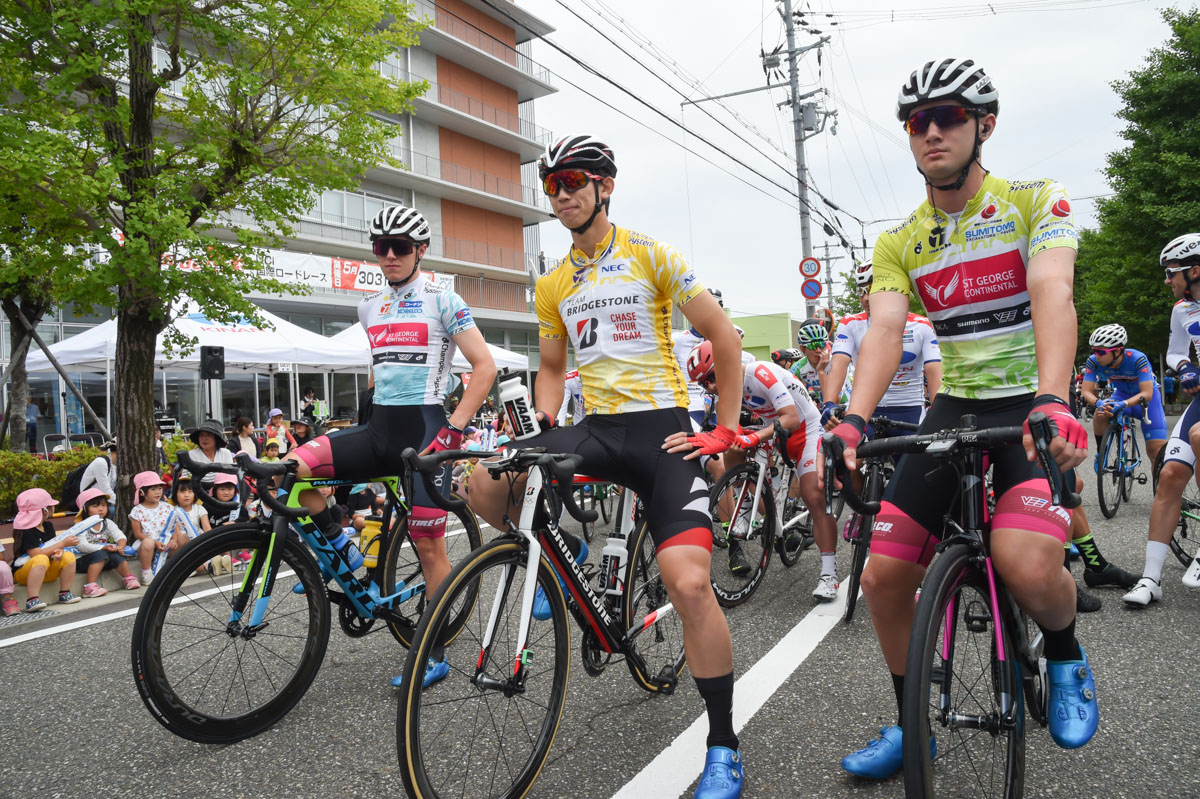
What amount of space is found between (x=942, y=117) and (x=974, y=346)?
2.48 feet

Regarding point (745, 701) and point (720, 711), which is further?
point (745, 701)

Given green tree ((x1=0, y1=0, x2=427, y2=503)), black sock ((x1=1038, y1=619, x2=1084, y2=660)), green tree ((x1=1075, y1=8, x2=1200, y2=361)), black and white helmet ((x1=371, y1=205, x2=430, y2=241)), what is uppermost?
green tree ((x1=1075, y1=8, x2=1200, y2=361))

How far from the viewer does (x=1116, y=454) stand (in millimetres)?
8164

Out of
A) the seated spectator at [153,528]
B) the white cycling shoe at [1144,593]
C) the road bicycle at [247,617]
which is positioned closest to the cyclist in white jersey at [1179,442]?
the white cycling shoe at [1144,593]

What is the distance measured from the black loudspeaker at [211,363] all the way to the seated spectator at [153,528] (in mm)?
4343

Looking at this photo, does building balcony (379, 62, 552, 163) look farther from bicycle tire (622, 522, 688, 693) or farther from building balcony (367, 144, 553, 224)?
bicycle tire (622, 522, 688, 693)

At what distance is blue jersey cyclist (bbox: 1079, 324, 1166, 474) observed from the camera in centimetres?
779

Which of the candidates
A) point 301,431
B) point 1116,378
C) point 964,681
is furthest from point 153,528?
point 1116,378

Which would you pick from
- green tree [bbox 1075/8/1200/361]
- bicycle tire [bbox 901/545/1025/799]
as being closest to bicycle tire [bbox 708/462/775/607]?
bicycle tire [bbox 901/545/1025/799]

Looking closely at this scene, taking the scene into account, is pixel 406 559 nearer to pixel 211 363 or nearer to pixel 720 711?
pixel 720 711

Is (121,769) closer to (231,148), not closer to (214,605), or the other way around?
(214,605)

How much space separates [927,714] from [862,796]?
2.51 ft

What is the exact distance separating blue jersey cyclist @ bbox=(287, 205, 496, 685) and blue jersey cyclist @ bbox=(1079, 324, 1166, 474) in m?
7.12

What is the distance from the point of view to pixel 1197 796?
2473 millimetres
